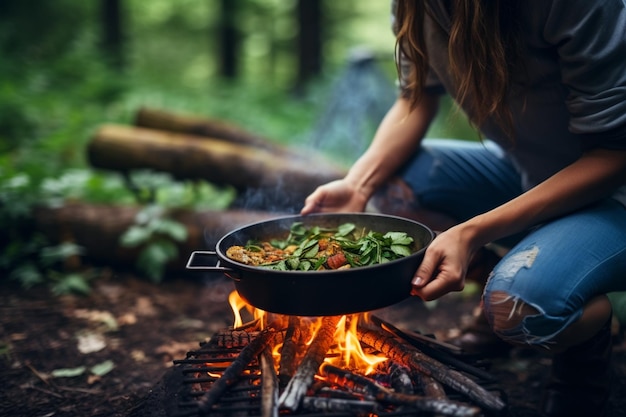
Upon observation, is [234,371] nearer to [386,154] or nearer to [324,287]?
[324,287]

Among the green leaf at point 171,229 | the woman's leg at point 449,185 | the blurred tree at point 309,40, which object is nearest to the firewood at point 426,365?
the woman's leg at point 449,185

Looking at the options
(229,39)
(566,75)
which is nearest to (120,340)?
(566,75)

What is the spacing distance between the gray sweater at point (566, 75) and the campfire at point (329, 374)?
3.11 feet

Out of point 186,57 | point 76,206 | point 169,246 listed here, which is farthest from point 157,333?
point 186,57

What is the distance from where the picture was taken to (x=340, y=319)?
87.9 inches

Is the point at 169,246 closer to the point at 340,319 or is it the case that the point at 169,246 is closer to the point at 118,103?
the point at 340,319

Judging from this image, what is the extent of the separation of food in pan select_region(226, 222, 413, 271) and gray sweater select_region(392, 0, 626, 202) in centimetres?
72

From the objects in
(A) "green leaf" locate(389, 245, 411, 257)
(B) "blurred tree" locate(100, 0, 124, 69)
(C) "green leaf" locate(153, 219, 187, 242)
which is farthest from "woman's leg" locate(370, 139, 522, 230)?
(B) "blurred tree" locate(100, 0, 124, 69)

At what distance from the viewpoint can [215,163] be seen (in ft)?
15.8

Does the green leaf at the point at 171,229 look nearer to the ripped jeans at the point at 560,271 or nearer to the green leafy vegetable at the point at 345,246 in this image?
the green leafy vegetable at the point at 345,246

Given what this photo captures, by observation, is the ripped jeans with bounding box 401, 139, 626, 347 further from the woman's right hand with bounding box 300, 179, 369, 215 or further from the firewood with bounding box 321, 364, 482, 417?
the woman's right hand with bounding box 300, 179, 369, 215

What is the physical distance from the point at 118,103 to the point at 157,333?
21.1ft

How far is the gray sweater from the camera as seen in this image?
6.34 feet

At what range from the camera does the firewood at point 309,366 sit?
1786mm
